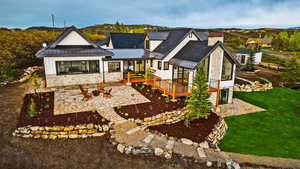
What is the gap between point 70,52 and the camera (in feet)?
55.8

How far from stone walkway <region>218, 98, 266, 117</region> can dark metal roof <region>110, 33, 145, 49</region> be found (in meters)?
15.4

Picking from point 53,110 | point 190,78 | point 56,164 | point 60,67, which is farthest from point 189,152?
point 60,67

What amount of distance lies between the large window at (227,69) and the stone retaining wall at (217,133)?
196 inches

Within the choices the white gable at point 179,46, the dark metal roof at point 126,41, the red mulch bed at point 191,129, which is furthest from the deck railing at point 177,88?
the dark metal roof at point 126,41

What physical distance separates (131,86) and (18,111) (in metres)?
9.61

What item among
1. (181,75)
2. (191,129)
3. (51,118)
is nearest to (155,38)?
(181,75)

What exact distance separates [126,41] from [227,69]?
55.0 ft

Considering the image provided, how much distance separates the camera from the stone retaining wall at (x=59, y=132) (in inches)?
378

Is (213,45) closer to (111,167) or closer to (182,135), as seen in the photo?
(182,135)

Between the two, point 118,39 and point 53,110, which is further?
point 118,39

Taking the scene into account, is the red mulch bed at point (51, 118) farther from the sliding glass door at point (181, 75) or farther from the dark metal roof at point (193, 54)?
the sliding glass door at point (181, 75)

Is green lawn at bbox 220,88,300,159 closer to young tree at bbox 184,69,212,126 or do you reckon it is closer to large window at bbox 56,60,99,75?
young tree at bbox 184,69,212,126

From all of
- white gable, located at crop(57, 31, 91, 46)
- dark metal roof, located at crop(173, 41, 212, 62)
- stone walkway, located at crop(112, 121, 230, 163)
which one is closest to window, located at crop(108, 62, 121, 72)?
white gable, located at crop(57, 31, 91, 46)

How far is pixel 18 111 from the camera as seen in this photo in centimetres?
1231
